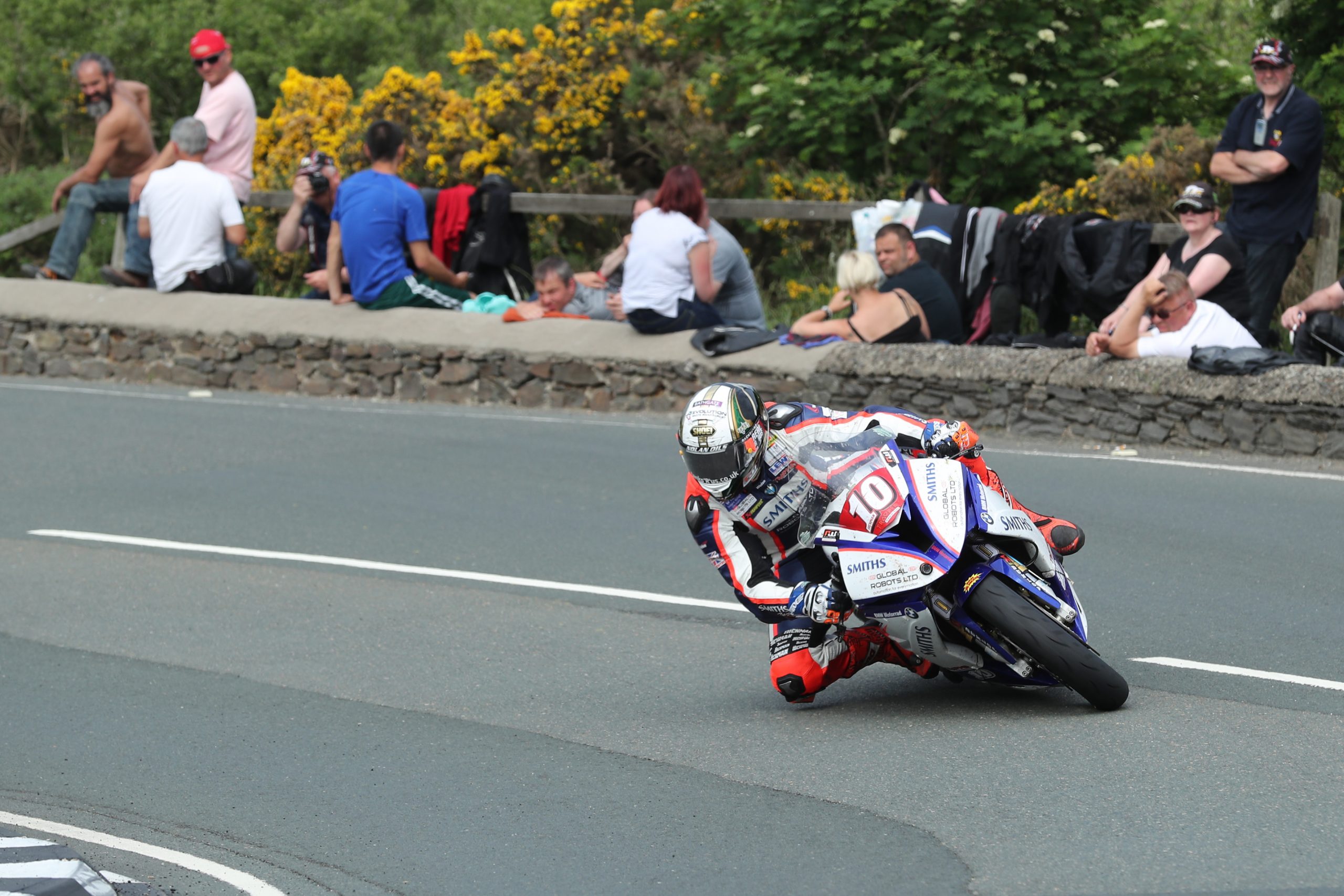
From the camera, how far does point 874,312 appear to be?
12.8 m

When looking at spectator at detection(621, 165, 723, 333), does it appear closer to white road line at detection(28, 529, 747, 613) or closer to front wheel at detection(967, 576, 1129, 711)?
white road line at detection(28, 529, 747, 613)

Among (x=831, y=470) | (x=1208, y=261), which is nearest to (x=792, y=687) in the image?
(x=831, y=470)

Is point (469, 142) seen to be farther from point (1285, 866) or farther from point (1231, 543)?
point (1285, 866)

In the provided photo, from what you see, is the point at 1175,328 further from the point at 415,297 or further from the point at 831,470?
the point at 415,297

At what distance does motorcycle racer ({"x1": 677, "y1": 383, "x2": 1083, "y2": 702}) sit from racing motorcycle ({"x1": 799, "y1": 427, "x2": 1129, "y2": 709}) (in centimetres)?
9

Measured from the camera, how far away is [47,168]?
27.6 m

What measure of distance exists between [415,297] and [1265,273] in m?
7.18

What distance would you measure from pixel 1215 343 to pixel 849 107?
7.05m

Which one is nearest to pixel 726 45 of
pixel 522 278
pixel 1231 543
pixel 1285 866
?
pixel 522 278

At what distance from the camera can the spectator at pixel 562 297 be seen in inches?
583

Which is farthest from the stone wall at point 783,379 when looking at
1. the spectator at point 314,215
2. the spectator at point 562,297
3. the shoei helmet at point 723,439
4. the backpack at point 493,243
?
the shoei helmet at point 723,439

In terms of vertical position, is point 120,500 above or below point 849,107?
below

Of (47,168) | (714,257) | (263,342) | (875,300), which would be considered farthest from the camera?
(47,168)

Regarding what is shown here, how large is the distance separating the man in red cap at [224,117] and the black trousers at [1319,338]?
9572 millimetres
